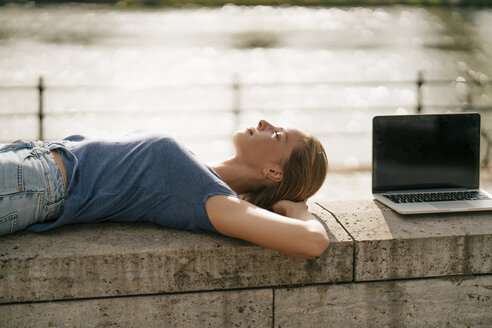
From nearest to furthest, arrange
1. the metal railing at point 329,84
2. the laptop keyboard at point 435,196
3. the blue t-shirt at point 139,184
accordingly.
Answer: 1. the blue t-shirt at point 139,184
2. the laptop keyboard at point 435,196
3. the metal railing at point 329,84

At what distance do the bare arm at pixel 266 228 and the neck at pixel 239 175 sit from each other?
390 millimetres

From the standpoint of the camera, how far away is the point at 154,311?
2.52 m

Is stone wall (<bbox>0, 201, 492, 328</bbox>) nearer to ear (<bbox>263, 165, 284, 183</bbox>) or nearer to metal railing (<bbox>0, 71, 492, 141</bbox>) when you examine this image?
ear (<bbox>263, 165, 284, 183</bbox>)

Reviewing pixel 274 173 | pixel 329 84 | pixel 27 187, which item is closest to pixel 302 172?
pixel 274 173

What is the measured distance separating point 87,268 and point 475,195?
2059 millimetres

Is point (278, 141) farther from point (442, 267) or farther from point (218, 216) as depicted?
point (442, 267)

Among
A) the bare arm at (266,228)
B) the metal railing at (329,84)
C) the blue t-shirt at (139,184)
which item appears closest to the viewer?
the bare arm at (266,228)

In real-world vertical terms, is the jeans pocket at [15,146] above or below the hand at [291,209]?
above

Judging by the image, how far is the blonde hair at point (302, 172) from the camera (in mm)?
2809

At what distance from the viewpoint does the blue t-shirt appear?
258 centimetres

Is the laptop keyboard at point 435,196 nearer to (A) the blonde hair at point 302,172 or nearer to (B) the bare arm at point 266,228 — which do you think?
(A) the blonde hair at point 302,172

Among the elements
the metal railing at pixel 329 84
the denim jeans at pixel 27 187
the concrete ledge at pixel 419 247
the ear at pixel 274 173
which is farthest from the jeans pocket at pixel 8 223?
the metal railing at pixel 329 84

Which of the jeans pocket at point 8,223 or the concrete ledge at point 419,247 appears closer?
the jeans pocket at point 8,223

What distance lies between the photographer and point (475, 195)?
3.15 m
